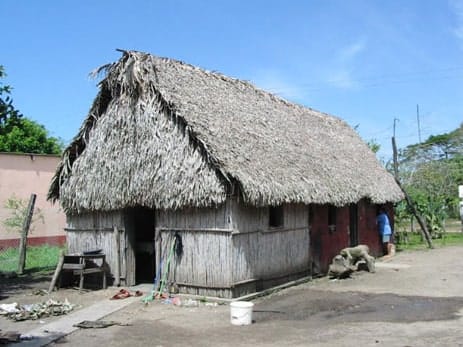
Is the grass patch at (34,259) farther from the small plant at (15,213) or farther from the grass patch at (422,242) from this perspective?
the grass patch at (422,242)

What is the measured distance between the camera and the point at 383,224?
2041 cm

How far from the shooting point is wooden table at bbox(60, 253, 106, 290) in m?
13.2

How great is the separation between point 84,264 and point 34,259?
6.69 m

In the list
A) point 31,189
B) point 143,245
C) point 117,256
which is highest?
point 31,189

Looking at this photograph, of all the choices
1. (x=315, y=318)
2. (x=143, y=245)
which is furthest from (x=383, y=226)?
(x=315, y=318)

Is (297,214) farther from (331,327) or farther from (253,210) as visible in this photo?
(331,327)

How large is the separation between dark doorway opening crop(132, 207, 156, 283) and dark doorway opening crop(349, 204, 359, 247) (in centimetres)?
638

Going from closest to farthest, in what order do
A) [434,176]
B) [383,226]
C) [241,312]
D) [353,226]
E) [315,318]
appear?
[241,312], [315,318], [353,226], [383,226], [434,176]

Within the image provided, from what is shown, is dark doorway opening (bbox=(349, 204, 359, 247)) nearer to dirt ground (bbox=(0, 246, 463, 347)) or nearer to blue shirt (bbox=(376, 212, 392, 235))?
blue shirt (bbox=(376, 212, 392, 235))

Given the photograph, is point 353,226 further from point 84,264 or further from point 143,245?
point 84,264

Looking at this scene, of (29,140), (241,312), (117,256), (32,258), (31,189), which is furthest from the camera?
(29,140)

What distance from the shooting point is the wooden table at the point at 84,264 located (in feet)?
43.3

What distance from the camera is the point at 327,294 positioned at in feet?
41.8

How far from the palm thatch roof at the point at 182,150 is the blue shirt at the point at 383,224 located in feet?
14.6
